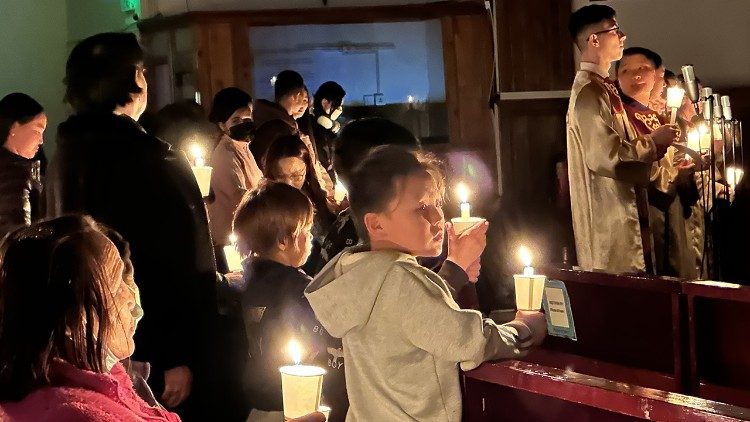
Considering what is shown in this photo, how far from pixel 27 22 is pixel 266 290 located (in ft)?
26.8

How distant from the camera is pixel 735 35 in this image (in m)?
6.75

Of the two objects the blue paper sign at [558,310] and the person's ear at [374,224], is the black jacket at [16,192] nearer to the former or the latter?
the blue paper sign at [558,310]

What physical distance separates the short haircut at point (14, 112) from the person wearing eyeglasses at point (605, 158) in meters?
2.65

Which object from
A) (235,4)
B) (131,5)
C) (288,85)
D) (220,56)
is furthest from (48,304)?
(131,5)

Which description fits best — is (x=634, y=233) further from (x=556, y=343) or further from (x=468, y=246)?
(x=468, y=246)

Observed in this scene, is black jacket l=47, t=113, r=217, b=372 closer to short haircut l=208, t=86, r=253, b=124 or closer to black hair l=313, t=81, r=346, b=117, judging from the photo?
short haircut l=208, t=86, r=253, b=124

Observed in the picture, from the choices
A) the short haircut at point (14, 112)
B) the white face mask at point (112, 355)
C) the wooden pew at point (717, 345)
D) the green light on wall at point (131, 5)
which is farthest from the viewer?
the green light on wall at point (131, 5)

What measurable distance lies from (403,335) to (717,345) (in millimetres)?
1336

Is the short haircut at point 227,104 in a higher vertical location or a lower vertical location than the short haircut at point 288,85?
lower

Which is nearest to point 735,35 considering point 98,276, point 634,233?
point 634,233

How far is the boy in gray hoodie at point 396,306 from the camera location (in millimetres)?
2170

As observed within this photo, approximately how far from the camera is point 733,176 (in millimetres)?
5824

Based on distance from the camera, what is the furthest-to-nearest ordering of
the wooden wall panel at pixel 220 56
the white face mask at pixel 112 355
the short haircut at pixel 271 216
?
the wooden wall panel at pixel 220 56
the short haircut at pixel 271 216
the white face mask at pixel 112 355

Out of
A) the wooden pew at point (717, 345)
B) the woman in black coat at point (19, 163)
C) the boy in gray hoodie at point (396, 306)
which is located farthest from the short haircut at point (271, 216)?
the woman in black coat at point (19, 163)
